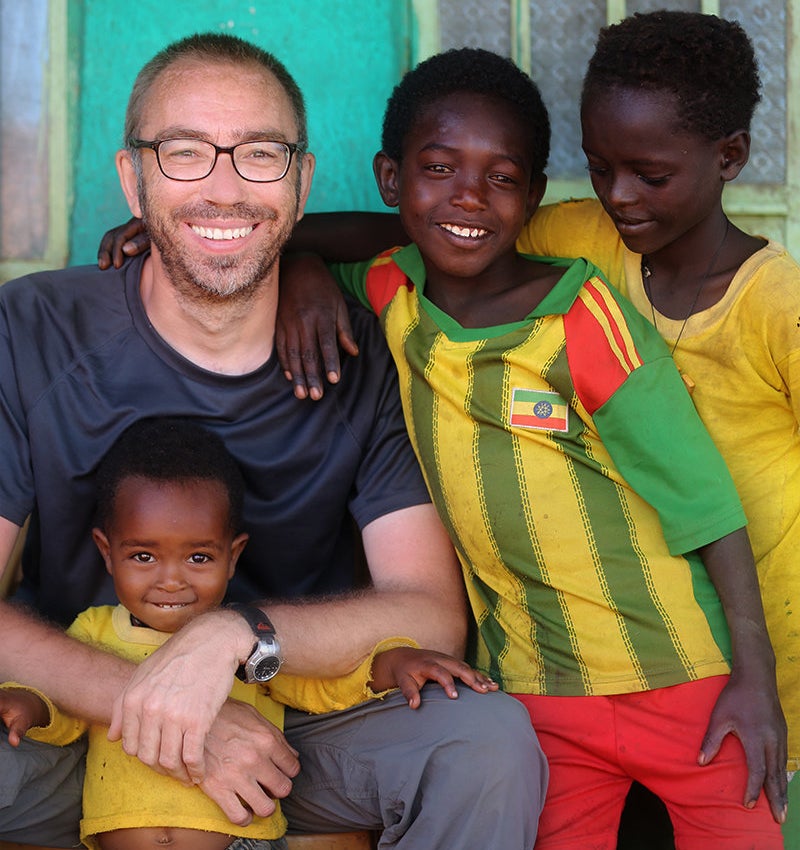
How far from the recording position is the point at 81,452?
9.14 feet

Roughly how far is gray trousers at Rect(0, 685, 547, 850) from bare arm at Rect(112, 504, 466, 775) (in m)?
0.17

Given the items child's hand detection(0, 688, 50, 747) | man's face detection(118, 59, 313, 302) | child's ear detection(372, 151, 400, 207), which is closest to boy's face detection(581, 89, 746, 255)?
child's ear detection(372, 151, 400, 207)

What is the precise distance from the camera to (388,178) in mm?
2953

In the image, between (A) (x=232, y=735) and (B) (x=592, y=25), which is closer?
(A) (x=232, y=735)

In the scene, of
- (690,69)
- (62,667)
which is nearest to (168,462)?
(62,667)

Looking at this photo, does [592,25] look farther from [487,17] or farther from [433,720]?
→ [433,720]

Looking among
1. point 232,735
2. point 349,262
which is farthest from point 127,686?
point 349,262

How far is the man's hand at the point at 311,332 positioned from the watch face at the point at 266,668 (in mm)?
642

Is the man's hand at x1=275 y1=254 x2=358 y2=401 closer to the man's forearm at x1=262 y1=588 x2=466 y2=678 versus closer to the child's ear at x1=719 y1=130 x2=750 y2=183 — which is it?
the man's forearm at x1=262 y1=588 x2=466 y2=678

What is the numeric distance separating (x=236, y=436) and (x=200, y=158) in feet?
2.06

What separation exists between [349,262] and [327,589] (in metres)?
0.81

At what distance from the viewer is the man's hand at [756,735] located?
7.74 ft

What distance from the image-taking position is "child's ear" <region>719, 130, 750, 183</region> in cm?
266

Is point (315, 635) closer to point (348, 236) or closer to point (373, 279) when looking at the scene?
point (373, 279)
